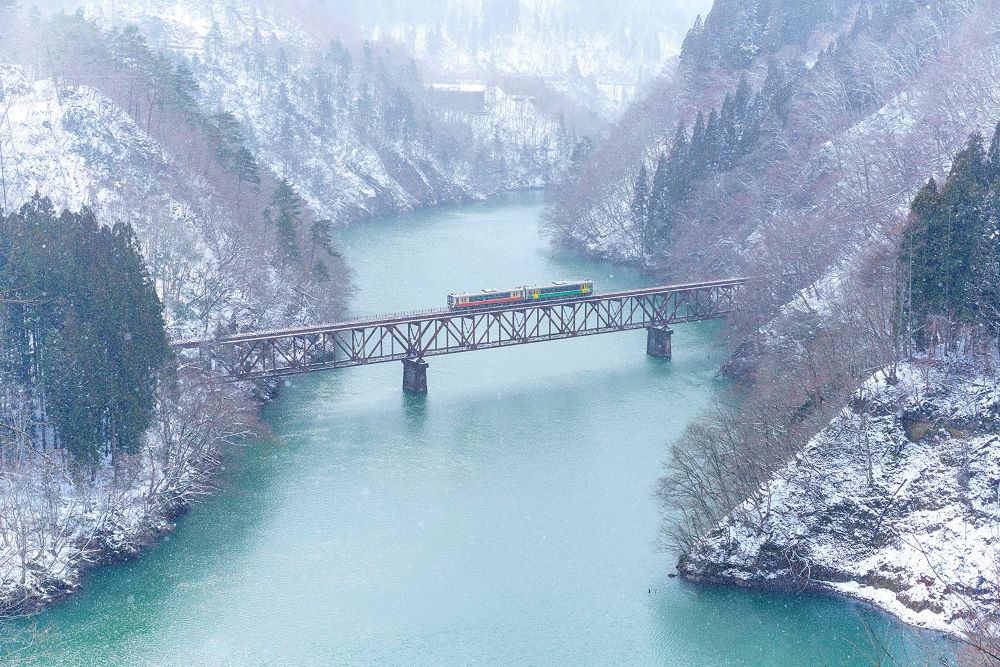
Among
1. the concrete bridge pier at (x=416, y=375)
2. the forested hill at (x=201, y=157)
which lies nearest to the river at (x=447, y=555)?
the concrete bridge pier at (x=416, y=375)

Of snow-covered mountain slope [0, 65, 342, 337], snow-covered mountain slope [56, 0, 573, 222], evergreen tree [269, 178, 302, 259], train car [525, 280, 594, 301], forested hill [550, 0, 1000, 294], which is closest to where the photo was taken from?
snow-covered mountain slope [0, 65, 342, 337]

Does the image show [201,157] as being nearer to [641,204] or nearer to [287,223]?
[287,223]

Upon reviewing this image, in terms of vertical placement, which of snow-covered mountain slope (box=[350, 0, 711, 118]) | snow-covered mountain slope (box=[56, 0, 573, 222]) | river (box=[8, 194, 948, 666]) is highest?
snow-covered mountain slope (box=[350, 0, 711, 118])

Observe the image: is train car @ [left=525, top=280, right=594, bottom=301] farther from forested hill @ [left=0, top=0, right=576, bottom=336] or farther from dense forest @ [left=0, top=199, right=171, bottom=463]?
dense forest @ [left=0, top=199, right=171, bottom=463]

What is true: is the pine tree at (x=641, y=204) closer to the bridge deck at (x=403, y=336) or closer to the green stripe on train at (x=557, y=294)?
the bridge deck at (x=403, y=336)

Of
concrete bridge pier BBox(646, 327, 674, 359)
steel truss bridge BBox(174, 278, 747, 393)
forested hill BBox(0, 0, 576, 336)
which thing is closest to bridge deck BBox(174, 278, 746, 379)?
steel truss bridge BBox(174, 278, 747, 393)

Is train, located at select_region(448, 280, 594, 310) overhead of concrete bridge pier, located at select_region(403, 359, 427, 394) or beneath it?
overhead

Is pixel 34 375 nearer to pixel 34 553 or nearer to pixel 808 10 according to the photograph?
pixel 34 553
